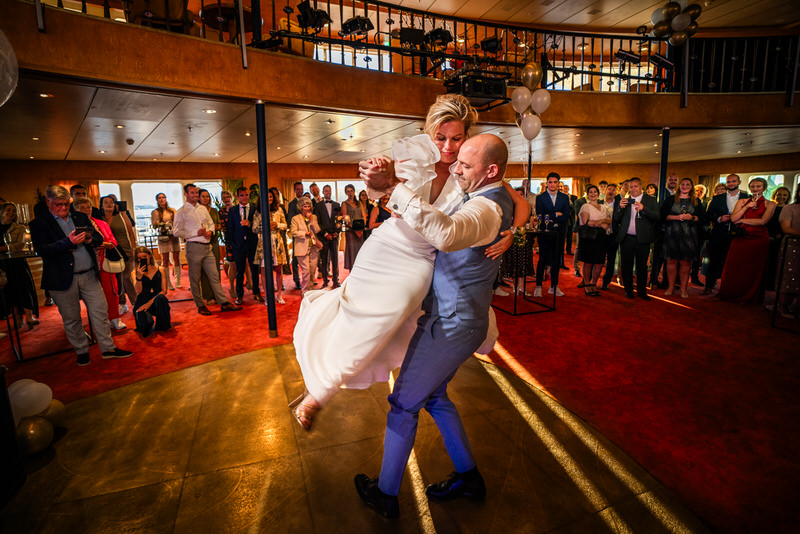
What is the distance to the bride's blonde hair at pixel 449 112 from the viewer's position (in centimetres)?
156

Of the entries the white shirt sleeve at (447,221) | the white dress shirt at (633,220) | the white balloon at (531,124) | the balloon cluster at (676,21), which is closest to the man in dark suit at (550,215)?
the white balloon at (531,124)

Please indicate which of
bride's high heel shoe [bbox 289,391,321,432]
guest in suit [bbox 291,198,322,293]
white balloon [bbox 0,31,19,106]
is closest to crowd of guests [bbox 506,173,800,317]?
guest in suit [bbox 291,198,322,293]

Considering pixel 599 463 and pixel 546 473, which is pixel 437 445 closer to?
pixel 546 473

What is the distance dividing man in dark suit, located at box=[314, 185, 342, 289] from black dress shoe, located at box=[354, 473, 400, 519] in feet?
16.5

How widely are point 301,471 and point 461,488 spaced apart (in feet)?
2.83

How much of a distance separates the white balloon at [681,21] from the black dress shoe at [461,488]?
24.9 feet

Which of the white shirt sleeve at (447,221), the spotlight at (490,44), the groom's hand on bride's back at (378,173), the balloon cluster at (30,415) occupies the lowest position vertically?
the balloon cluster at (30,415)

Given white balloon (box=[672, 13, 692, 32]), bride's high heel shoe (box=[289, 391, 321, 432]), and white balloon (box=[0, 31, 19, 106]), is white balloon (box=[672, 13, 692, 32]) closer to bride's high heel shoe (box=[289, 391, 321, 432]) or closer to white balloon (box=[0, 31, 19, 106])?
bride's high heel shoe (box=[289, 391, 321, 432])

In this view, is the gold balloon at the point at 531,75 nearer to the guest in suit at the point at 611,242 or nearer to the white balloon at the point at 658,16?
the guest in suit at the point at 611,242

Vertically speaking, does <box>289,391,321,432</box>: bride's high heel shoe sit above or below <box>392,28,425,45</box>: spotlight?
below

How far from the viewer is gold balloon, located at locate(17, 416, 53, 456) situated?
219cm

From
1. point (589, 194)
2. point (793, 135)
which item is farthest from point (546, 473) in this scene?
point (793, 135)

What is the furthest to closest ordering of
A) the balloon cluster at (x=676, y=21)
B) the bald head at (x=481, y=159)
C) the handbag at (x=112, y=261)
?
the balloon cluster at (x=676, y=21) < the handbag at (x=112, y=261) < the bald head at (x=481, y=159)

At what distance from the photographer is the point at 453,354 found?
1.45 m
